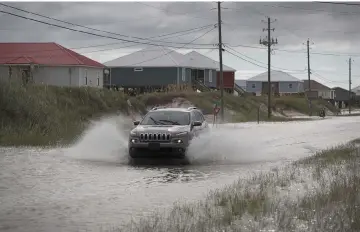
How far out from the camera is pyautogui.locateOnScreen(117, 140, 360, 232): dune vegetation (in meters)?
7.74

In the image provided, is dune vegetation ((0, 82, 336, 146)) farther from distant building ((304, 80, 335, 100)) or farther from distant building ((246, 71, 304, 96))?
distant building ((304, 80, 335, 100))

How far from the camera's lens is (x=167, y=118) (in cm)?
1773

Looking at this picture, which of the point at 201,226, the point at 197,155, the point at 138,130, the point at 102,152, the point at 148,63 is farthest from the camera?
the point at 148,63

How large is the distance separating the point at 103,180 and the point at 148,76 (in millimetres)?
54873

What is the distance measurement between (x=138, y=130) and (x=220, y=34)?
3246 centimetres

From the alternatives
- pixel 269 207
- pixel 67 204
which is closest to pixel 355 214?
pixel 269 207

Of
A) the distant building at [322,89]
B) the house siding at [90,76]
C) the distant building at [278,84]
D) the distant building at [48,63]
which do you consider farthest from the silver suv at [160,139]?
the distant building at [322,89]

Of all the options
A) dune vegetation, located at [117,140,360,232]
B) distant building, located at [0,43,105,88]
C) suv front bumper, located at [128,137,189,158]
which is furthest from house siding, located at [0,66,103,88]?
dune vegetation, located at [117,140,360,232]

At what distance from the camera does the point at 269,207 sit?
360 inches

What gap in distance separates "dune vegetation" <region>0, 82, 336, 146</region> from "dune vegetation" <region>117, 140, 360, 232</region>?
13285 mm

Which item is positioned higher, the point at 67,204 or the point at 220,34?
the point at 220,34

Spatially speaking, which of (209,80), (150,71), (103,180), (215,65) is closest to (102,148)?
(103,180)

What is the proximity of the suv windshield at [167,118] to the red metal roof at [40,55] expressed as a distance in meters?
34.8

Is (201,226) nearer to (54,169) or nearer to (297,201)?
(297,201)
